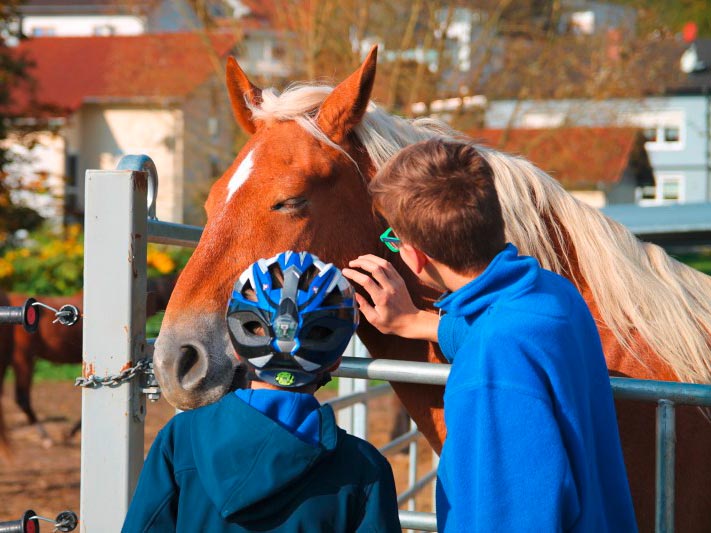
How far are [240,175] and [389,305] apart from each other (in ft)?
1.89

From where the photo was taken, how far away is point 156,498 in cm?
159

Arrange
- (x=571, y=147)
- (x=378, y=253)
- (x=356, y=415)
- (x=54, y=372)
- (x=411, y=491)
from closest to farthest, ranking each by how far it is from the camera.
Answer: (x=378, y=253)
(x=356, y=415)
(x=411, y=491)
(x=54, y=372)
(x=571, y=147)

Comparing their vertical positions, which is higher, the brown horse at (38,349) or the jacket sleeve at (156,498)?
the jacket sleeve at (156,498)

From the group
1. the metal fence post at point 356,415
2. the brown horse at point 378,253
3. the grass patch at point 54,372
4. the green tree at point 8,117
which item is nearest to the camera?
the brown horse at point 378,253

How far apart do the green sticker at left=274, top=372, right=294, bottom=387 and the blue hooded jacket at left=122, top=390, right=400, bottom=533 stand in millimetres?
25

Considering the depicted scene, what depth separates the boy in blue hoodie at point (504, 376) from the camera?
4.75 ft

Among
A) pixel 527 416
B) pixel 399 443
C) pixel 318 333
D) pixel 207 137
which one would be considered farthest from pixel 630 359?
pixel 207 137

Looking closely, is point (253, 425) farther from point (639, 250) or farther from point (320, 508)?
point (639, 250)

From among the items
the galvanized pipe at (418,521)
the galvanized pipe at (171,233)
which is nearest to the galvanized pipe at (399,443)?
the galvanized pipe at (418,521)

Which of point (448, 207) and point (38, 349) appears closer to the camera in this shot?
point (448, 207)

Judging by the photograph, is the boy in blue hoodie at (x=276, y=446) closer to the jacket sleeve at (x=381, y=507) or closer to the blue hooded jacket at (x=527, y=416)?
the jacket sleeve at (x=381, y=507)

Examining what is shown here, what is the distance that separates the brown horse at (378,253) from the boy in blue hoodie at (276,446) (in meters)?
0.50

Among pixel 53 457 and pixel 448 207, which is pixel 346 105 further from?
pixel 53 457

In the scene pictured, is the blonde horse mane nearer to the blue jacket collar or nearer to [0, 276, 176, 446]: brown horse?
the blue jacket collar
